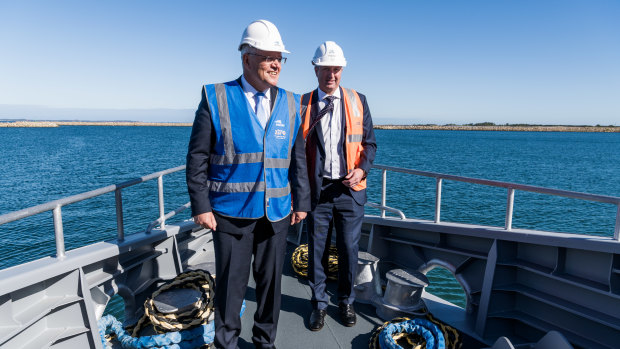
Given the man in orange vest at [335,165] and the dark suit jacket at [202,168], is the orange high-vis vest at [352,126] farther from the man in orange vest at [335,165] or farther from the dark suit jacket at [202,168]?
the dark suit jacket at [202,168]

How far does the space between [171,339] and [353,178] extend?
1.62m

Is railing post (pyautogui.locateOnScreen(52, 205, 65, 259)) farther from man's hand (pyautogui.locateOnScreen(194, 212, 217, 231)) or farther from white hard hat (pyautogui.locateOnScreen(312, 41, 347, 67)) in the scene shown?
white hard hat (pyautogui.locateOnScreen(312, 41, 347, 67))

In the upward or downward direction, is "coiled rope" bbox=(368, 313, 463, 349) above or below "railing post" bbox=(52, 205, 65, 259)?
below

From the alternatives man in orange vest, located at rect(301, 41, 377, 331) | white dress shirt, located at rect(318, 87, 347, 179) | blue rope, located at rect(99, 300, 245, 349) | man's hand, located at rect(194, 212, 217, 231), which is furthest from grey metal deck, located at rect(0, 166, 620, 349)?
white dress shirt, located at rect(318, 87, 347, 179)

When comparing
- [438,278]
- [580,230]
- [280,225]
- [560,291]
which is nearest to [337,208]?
[280,225]

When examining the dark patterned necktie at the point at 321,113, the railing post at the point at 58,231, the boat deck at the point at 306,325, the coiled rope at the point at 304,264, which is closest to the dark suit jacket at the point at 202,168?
the dark patterned necktie at the point at 321,113

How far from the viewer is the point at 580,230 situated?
14602mm

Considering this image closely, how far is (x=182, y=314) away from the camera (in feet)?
8.45

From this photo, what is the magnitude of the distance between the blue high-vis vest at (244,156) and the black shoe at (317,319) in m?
1.08

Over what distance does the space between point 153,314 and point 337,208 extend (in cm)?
149

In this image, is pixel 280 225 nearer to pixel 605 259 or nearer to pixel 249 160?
pixel 249 160

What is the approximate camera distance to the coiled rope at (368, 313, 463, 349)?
2508 mm

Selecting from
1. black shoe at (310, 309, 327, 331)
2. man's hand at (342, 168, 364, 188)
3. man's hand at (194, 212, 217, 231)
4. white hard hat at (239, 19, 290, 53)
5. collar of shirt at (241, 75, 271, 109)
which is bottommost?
black shoe at (310, 309, 327, 331)

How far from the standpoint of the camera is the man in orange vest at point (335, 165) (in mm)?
2648
